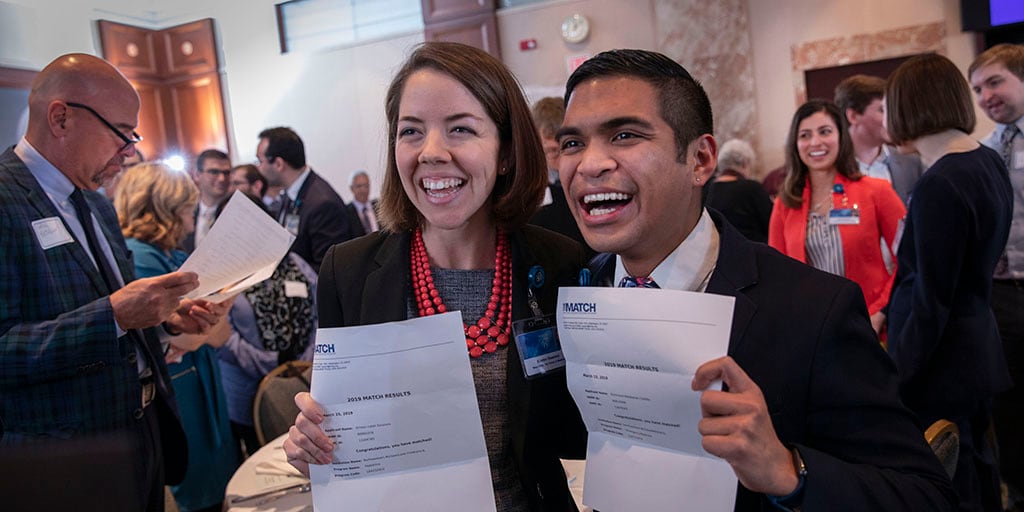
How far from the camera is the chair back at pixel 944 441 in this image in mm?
1499

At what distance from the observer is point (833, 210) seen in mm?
3141

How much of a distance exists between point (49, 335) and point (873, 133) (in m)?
4.08

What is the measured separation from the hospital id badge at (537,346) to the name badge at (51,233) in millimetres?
1360

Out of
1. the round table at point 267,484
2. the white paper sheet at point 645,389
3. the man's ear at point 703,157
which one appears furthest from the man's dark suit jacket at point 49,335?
the man's ear at point 703,157

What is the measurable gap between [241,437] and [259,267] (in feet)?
5.85

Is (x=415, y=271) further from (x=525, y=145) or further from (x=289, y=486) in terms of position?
(x=289, y=486)

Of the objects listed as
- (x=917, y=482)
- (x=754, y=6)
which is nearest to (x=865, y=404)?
(x=917, y=482)

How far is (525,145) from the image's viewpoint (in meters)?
1.41

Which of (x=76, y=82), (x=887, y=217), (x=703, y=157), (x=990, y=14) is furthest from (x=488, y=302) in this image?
(x=990, y=14)

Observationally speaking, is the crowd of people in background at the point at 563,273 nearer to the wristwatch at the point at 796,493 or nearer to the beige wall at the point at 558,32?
the wristwatch at the point at 796,493

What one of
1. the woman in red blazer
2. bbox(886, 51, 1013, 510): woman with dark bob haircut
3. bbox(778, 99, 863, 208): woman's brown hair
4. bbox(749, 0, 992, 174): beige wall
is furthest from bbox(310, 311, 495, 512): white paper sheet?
bbox(749, 0, 992, 174): beige wall

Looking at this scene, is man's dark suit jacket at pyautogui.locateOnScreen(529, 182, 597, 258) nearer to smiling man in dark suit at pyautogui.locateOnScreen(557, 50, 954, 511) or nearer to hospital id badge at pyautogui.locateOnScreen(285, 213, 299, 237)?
smiling man in dark suit at pyautogui.locateOnScreen(557, 50, 954, 511)

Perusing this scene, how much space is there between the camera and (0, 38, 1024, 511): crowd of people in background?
102cm

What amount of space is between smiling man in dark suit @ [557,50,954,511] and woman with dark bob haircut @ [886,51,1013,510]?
61.5 inches
